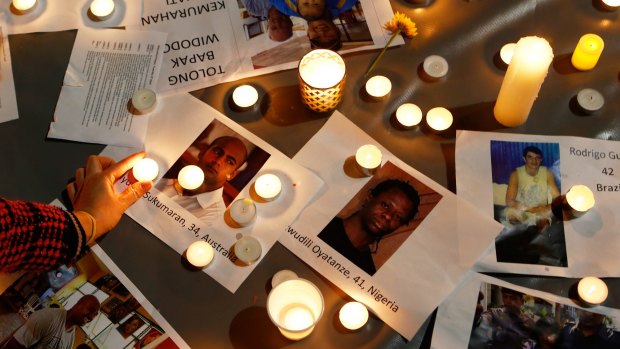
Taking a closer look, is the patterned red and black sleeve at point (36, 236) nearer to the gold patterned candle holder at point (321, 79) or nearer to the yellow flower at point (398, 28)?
the gold patterned candle holder at point (321, 79)

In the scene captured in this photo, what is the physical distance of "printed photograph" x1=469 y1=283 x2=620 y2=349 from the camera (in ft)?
2.42

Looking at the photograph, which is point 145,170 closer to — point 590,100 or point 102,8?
point 102,8

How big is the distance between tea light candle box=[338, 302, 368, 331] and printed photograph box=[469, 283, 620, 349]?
5.8 inches

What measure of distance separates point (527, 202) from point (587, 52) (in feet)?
0.90

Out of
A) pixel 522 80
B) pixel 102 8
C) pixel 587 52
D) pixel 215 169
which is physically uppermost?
pixel 587 52

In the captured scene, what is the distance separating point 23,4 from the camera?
0.98 meters

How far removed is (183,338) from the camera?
0.76m

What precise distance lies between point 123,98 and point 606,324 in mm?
799

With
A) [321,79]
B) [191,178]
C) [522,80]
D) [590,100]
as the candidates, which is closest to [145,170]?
[191,178]

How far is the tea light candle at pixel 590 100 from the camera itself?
0.87 metres

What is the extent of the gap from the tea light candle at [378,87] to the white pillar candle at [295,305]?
1.10 ft

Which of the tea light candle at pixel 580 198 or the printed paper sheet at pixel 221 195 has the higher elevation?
the tea light candle at pixel 580 198

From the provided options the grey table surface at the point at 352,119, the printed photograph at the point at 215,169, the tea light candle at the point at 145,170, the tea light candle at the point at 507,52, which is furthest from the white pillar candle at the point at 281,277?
the tea light candle at the point at 507,52

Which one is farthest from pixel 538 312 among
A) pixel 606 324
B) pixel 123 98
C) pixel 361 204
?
pixel 123 98
